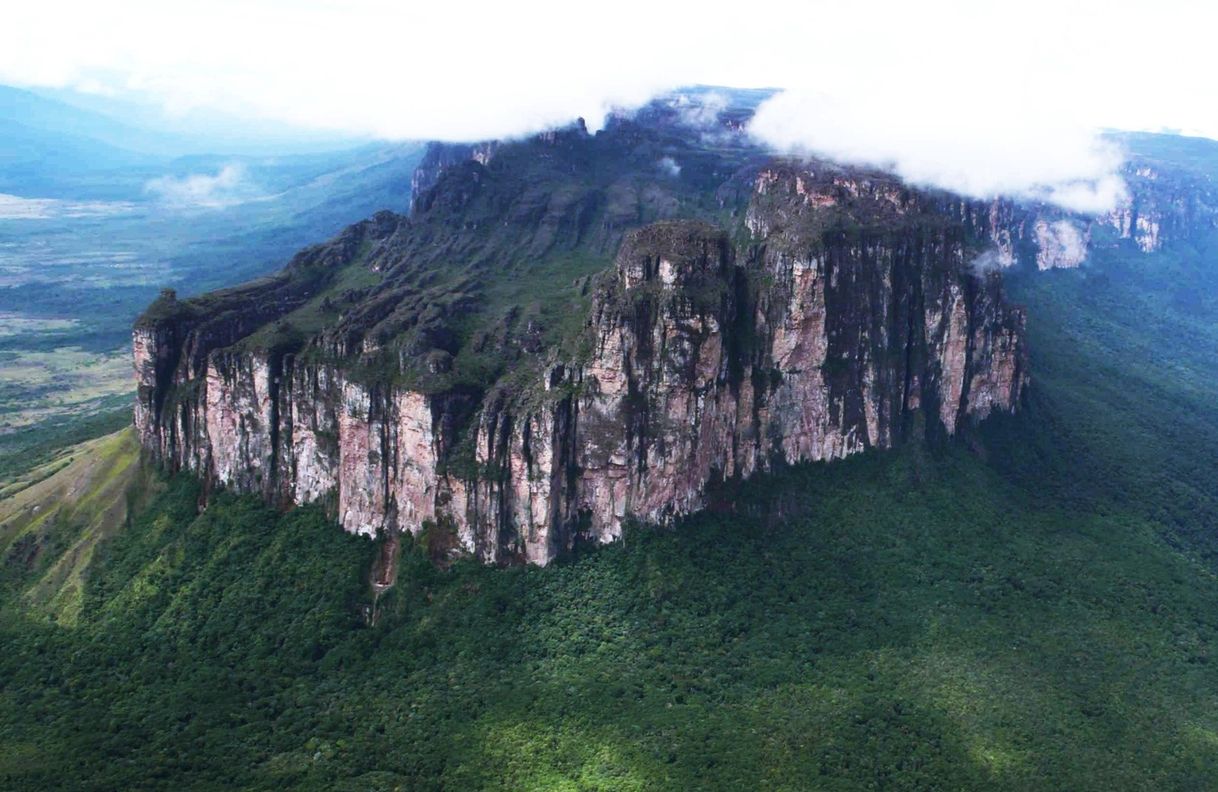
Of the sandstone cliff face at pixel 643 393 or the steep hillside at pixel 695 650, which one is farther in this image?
the sandstone cliff face at pixel 643 393

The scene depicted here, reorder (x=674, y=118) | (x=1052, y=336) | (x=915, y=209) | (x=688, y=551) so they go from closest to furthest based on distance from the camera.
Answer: (x=688, y=551) → (x=915, y=209) → (x=1052, y=336) → (x=674, y=118)

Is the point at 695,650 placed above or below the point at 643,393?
below

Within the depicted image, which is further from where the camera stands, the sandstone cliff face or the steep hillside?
the sandstone cliff face

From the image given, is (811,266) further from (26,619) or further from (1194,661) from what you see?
(26,619)

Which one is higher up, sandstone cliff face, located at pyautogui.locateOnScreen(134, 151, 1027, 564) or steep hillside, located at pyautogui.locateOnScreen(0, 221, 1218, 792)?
sandstone cliff face, located at pyautogui.locateOnScreen(134, 151, 1027, 564)

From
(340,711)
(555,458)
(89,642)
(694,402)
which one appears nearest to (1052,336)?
(694,402)

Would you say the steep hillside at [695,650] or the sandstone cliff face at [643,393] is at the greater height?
the sandstone cliff face at [643,393]

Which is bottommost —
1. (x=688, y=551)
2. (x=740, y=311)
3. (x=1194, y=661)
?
(x=1194, y=661)

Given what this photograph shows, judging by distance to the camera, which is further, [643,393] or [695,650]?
[643,393]
